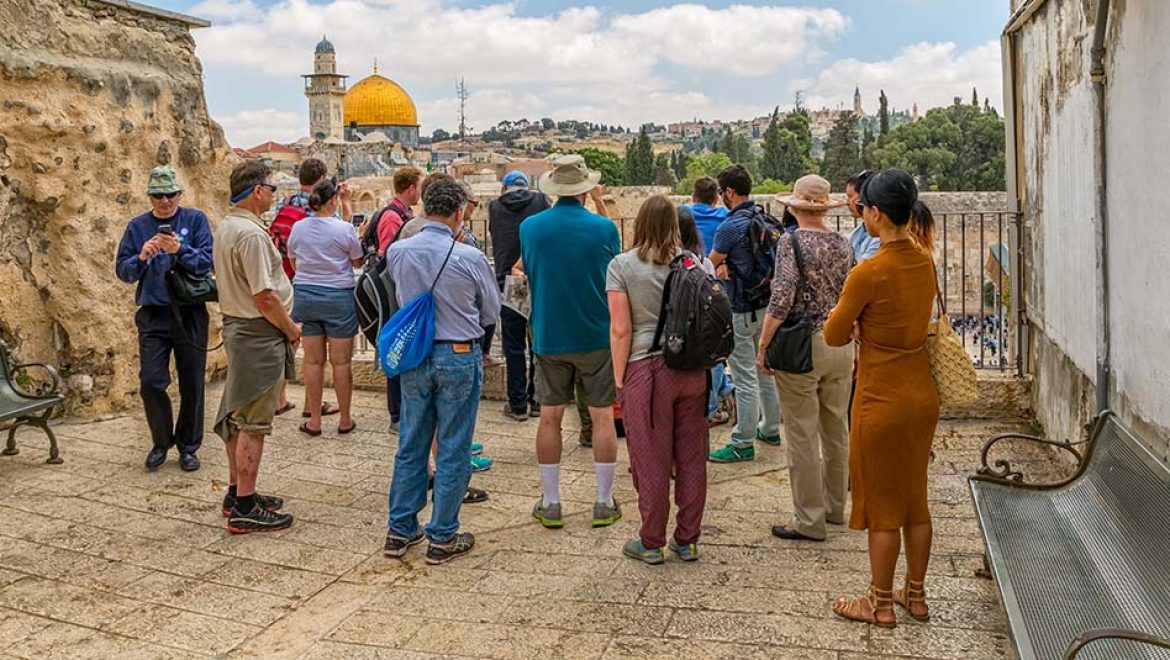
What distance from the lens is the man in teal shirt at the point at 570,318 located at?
4.78m

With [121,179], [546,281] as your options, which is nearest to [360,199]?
[121,179]

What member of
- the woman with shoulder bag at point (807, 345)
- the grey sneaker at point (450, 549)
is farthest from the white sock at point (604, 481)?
the woman with shoulder bag at point (807, 345)

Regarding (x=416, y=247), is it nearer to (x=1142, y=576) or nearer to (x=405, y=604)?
(x=405, y=604)

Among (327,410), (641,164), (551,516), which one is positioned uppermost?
(641,164)

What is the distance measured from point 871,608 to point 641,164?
83.5 m

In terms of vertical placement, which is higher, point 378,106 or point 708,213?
point 378,106

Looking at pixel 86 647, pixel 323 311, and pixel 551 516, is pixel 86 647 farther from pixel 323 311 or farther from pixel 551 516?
pixel 323 311

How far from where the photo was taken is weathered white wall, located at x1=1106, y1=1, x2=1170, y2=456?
3547 mm

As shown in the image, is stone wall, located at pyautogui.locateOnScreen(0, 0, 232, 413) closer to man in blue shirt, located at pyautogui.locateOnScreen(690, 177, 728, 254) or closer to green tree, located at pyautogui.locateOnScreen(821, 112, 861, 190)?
man in blue shirt, located at pyautogui.locateOnScreen(690, 177, 728, 254)

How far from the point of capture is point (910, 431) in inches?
140

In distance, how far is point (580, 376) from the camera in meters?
4.94

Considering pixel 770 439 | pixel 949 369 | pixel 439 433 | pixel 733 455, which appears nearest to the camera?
pixel 949 369

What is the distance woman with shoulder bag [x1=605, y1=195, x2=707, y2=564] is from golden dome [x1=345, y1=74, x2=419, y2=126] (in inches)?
3588

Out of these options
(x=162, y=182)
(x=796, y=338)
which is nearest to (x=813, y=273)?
(x=796, y=338)
